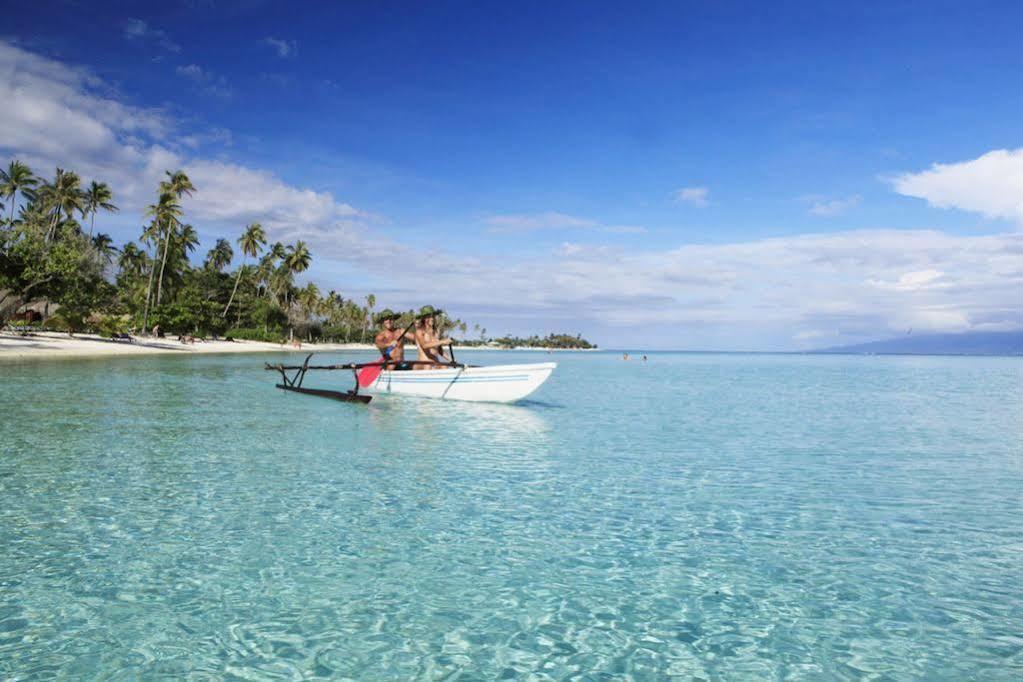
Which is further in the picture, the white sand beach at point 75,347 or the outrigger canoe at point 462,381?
the white sand beach at point 75,347

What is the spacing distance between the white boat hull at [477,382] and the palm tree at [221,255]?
4005 inches

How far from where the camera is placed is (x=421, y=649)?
432 centimetres

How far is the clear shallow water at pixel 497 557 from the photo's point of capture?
14.1 ft

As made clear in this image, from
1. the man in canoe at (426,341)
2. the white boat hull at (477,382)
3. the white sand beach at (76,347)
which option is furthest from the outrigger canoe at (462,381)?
the white sand beach at (76,347)

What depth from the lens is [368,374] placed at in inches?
910

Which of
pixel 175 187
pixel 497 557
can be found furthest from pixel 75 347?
pixel 497 557

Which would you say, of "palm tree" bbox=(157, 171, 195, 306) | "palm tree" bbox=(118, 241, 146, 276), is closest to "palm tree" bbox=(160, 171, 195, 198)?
"palm tree" bbox=(157, 171, 195, 306)

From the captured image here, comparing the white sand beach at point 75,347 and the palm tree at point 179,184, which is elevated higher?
the palm tree at point 179,184

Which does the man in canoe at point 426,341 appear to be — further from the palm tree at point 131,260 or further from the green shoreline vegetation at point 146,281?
the palm tree at point 131,260

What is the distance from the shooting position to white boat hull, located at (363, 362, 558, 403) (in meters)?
19.5

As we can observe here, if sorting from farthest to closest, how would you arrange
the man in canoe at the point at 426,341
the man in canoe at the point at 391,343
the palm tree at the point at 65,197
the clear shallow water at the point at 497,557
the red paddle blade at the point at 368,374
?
the palm tree at the point at 65,197
the red paddle blade at the point at 368,374
the man in canoe at the point at 391,343
the man in canoe at the point at 426,341
the clear shallow water at the point at 497,557

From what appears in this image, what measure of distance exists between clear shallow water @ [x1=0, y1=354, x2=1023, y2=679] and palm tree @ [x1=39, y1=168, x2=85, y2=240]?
62.8 meters

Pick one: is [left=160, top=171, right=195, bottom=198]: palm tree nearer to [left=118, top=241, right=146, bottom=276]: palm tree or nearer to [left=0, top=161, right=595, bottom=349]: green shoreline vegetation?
[left=0, top=161, right=595, bottom=349]: green shoreline vegetation

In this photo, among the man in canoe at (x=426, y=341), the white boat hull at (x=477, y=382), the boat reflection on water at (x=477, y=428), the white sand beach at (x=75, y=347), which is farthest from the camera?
the white sand beach at (x=75, y=347)
